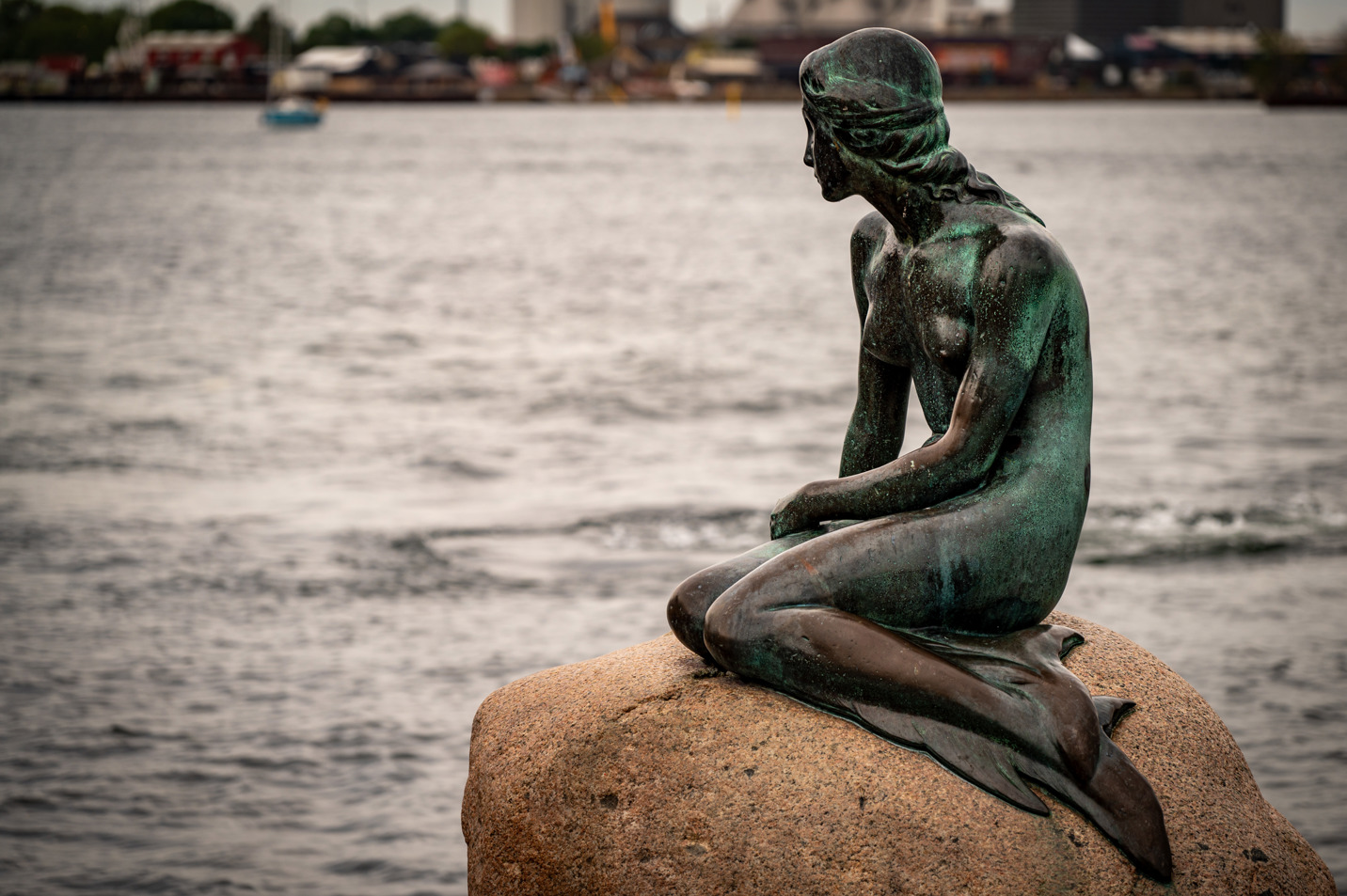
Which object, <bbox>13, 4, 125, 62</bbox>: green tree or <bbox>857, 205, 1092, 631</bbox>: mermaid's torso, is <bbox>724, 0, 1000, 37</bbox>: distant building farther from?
<bbox>857, 205, 1092, 631</bbox>: mermaid's torso

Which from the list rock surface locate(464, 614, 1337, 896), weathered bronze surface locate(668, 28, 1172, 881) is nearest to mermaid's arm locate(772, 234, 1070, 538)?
weathered bronze surface locate(668, 28, 1172, 881)

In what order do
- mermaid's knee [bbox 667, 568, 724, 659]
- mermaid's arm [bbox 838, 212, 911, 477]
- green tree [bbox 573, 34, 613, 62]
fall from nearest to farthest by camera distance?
mermaid's knee [bbox 667, 568, 724, 659]
mermaid's arm [bbox 838, 212, 911, 477]
green tree [bbox 573, 34, 613, 62]

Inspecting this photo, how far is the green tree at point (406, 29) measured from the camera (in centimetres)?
15950

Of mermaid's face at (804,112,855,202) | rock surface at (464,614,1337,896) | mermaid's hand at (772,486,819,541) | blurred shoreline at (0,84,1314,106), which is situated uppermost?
mermaid's face at (804,112,855,202)

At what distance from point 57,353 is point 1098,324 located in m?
13.0

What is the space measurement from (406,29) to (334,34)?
31.0 ft

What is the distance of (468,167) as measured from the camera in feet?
210

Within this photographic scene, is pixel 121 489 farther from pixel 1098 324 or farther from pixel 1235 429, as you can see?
pixel 1098 324

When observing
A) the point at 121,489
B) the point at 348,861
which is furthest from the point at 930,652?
the point at 121,489

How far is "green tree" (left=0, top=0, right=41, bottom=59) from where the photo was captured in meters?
139

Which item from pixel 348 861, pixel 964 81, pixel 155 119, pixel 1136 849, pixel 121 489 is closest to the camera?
pixel 1136 849

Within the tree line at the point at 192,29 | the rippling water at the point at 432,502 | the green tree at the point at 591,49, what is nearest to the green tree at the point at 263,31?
the tree line at the point at 192,29

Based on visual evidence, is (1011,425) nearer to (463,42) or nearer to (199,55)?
(199,55)

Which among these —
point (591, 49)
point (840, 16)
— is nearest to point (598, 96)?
point (591, 49)
